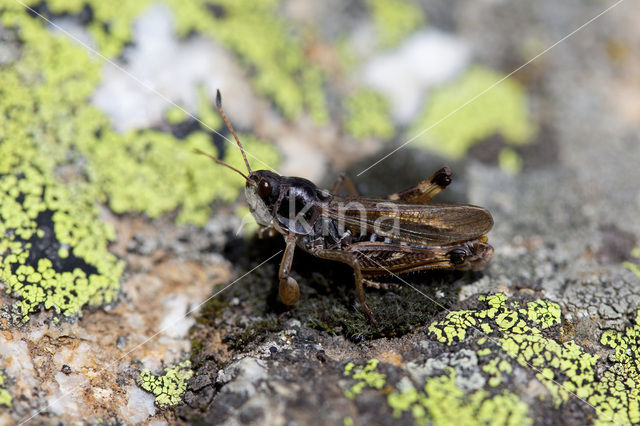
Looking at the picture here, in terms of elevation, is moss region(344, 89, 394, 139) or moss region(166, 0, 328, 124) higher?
moss region(166, 0, 328, 124)

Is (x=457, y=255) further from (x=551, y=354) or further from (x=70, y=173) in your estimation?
(x=70, y=173)

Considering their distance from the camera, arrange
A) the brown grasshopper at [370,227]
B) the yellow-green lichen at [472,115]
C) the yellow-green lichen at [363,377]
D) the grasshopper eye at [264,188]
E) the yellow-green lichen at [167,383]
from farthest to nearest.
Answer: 1. the yellow-green lichen at [472,115]
2. the grasshopper eye at [264,188]
3. the brown grasshopper at [370,227]
4. the yellow-green lichen at [167,383]
5. the yellow-green lichen at [363,377]

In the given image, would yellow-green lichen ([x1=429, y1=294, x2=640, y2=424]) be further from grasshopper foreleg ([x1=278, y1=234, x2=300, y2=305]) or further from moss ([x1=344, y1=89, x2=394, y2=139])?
moss ([x1=344, y1=89, x2=394, y2=139])

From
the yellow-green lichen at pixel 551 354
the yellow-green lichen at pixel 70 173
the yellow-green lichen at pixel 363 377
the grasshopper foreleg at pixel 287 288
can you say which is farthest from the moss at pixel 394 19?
the yellow-green lichen at pixel 363 377

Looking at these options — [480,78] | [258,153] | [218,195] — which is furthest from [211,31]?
[480,78]

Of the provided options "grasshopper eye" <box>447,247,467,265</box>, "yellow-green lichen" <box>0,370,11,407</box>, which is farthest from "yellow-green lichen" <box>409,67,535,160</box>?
"yellow-green lichen" <box>0,370,11,407</box>

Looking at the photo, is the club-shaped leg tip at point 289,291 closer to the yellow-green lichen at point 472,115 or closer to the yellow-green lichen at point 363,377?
the yellow-green lichen at point 363,377
